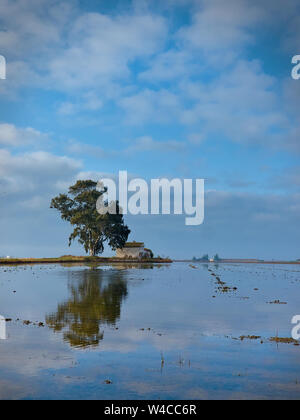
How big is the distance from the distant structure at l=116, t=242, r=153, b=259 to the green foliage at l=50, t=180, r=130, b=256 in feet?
64.9

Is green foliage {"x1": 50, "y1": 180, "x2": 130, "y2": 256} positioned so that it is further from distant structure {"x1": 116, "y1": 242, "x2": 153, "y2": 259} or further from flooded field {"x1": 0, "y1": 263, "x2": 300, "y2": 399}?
flooded field {"x1": 0, "y1": 263, "x2": 300, "y2": 399}

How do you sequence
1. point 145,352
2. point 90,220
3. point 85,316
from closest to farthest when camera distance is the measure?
point 145,352, point 85,316, point 90,220

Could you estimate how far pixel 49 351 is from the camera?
41.3 feet

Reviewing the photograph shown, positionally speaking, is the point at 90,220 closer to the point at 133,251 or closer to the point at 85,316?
the point at 133,251

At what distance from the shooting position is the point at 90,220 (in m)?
114

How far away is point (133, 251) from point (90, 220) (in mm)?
31919

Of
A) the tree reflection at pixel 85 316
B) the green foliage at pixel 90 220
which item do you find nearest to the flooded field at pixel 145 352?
the tree reflection at pixel 85 316

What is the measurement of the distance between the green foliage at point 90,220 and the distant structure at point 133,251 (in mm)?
19779

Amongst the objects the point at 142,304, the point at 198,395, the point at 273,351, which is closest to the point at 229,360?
the point at 273,351

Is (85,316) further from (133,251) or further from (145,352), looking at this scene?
(133,251)

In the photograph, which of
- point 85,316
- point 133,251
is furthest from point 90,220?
point 85,316

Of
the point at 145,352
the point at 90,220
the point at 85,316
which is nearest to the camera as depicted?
the point at 145,352

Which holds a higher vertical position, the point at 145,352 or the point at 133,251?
the point at 133,251

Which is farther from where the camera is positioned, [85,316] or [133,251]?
[133,251]
